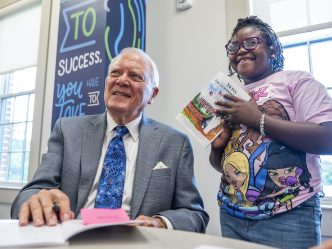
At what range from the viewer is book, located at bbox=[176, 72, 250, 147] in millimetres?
1065

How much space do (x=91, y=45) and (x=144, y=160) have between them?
3.24 ft

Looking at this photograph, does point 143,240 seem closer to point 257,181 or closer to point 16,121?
point 257,181

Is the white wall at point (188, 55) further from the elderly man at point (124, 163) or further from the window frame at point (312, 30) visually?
the elderly man at point (124, 163)

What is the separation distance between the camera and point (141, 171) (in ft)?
3.73

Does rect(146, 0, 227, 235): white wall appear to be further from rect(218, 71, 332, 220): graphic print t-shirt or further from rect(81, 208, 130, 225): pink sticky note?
rect(81, 208, 130, 225): pink sticky note

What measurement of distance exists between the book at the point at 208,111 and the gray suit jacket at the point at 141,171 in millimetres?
133

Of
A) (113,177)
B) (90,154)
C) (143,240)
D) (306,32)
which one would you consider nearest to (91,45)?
(90,154)

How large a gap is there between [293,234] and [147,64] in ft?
2.97

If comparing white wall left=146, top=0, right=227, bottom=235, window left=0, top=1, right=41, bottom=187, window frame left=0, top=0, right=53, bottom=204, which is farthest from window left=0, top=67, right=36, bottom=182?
white wall left=146, top=0, right=227, bottom=235

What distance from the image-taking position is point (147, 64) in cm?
134

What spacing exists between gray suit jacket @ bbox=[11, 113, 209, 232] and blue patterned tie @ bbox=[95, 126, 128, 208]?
5 cm

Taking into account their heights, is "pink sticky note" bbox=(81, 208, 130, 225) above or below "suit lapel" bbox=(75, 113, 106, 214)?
below

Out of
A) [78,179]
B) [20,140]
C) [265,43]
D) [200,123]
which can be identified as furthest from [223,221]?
[20,140]

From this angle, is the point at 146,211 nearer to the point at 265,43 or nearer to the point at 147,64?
the point at 147,64
